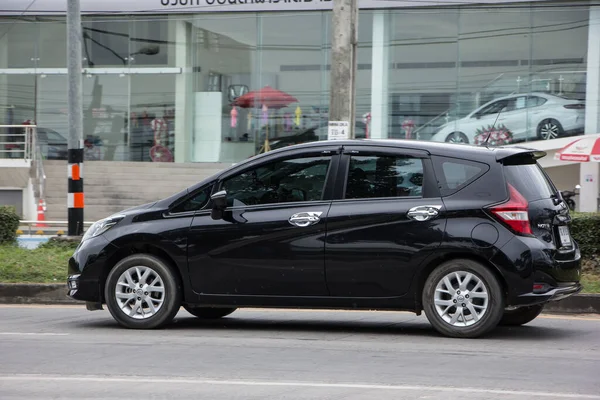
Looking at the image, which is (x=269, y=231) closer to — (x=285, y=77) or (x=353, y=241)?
(x=353, y=241)

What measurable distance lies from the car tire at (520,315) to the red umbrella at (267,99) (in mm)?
23077

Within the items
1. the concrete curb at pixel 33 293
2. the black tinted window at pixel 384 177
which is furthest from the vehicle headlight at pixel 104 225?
the concrete curb at pixel 33 293

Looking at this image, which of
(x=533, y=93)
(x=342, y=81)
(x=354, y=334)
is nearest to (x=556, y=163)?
(x=533, y=93)

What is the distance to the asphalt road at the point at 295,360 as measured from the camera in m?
6.38

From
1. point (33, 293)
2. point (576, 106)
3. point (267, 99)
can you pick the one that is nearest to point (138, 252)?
point (33, 293)

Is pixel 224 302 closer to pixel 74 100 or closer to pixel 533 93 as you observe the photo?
pixel 74 100

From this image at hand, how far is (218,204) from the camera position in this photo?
352 inches

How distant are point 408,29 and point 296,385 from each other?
25.5 metres

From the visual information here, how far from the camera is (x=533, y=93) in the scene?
30.0m

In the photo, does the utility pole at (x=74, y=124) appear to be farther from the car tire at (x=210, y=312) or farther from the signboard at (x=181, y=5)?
the signboard at (x=181, y=5)

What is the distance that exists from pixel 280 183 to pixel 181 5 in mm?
24549

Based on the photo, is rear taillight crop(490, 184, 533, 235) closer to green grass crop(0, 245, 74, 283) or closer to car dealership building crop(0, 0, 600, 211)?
green grass crop(0, 245, 74, 283)

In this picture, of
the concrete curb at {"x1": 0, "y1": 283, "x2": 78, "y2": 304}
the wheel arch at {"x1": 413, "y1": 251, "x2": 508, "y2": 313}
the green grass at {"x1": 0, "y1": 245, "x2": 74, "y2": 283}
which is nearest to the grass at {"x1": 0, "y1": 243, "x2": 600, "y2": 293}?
→ the green grass at {"x1": 0, "y1": 245, "x2": 74, "y2": 283}

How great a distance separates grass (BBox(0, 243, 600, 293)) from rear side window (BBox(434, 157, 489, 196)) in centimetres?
307
